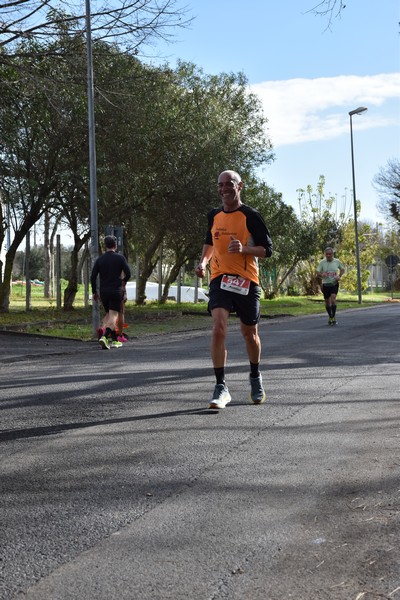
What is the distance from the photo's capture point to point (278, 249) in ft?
144

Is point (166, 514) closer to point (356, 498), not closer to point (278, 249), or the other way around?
point (356, 498)

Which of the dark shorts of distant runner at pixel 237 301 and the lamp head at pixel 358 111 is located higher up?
the lamp head at pixel 358 111

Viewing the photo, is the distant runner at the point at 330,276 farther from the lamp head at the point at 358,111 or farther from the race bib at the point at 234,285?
the lamp head at the point at 358,111

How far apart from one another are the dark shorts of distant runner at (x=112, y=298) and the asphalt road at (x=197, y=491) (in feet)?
17.3

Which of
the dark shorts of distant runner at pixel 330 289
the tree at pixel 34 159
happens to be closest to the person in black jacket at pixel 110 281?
the tree at pixel 34 159

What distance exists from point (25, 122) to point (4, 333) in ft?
24.4

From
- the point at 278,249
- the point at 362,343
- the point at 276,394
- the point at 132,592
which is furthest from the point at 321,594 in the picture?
the point at 278,249

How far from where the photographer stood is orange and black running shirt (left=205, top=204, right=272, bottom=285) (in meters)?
7.00

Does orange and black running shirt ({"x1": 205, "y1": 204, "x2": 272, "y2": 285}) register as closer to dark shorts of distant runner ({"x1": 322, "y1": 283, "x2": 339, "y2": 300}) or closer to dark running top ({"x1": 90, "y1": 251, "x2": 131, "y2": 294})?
dark running top ({"x1": 90, "y1": 251, "x2": 131, "y2": 294})

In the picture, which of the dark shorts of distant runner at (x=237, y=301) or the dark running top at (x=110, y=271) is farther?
the dark running top at (x=110, y=271)

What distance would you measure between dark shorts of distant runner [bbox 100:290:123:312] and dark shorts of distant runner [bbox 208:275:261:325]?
7125mm

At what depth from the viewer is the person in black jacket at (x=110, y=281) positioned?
1391cm

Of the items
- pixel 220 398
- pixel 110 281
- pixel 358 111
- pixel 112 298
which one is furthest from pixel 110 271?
pixel 358 111

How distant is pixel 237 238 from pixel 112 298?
24.2 ft
